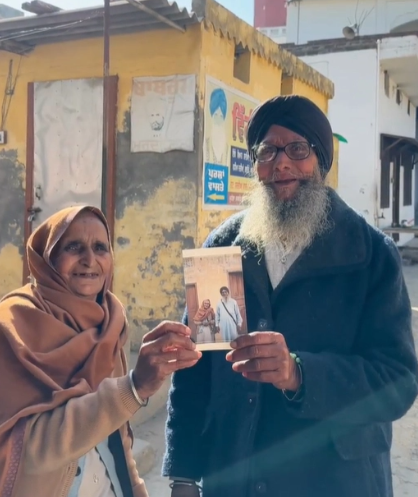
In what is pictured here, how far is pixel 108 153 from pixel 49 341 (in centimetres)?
402

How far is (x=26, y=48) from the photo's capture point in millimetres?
5863

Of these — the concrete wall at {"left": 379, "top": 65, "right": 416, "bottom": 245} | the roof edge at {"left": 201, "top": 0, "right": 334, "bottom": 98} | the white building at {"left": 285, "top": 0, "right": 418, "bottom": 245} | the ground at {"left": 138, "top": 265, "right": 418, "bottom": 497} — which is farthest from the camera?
the concrete wall at {"left": 379, "top": 65, "right": 416, "bottom": 245}

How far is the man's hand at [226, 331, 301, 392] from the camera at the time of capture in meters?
1.35

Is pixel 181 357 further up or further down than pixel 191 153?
further down

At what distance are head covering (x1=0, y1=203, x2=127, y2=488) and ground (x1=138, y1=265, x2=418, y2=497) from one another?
193 centimetres

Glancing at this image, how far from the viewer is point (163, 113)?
5375 mm

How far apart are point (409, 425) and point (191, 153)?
3.15 meters

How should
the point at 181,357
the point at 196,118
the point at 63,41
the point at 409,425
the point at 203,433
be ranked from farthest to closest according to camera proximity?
the point at 63,41 → the point at 196,118 → the point at 409,425 → the point at 203,433 → the point at 181,357

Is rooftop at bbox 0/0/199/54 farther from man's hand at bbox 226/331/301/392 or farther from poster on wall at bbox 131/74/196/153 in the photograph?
man's hand at bbox 226/331/301/392

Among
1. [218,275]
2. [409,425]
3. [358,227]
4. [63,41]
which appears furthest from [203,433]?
[63,41]

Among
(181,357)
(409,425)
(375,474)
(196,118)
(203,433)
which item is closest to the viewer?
(181,357)

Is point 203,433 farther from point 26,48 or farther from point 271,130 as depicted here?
point 26,48

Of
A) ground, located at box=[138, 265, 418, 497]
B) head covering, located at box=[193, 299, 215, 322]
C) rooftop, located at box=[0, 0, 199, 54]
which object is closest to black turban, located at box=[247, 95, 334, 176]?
head covering, located at box=[193, 299, 215, 322]

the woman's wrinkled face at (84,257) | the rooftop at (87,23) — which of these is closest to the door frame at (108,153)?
the rooftop at (87,23)
